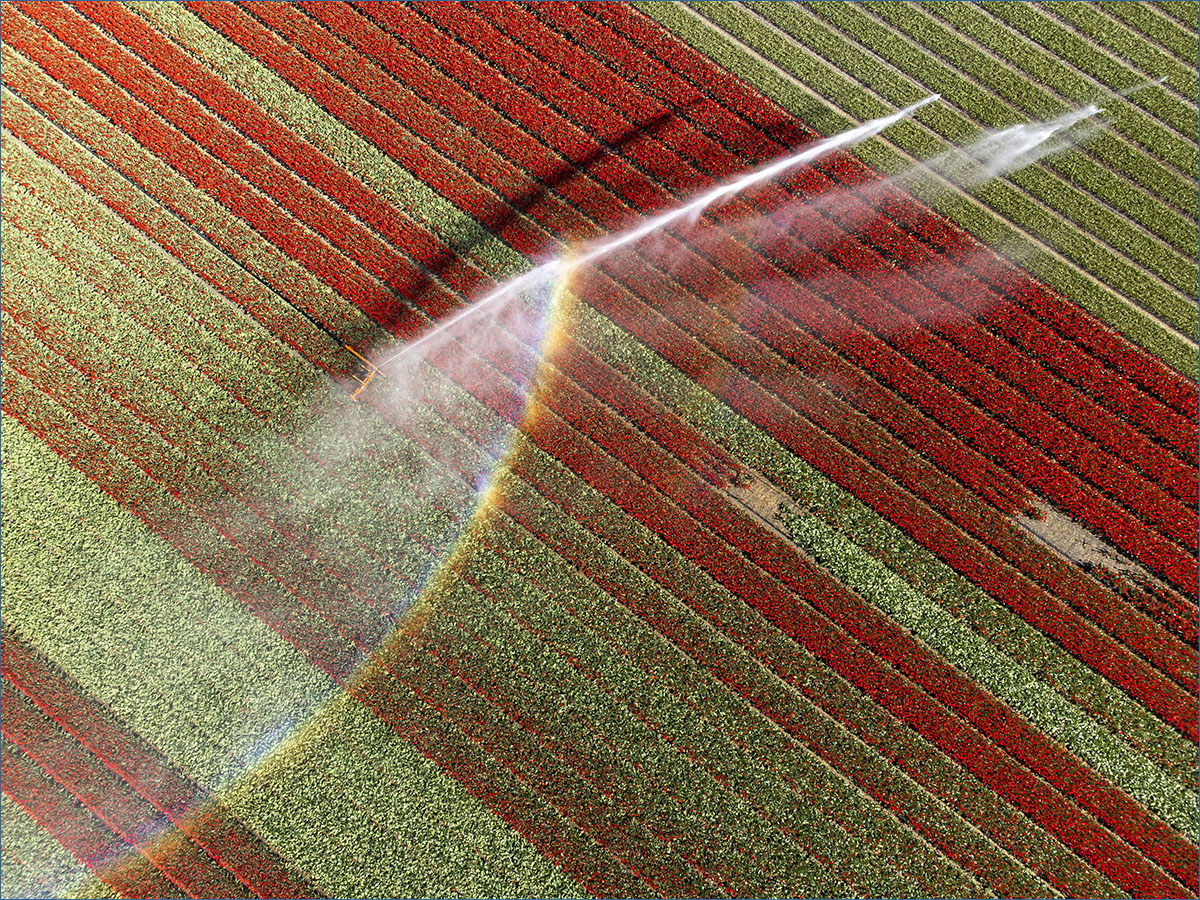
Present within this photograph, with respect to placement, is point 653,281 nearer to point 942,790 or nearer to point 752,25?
point 752,25

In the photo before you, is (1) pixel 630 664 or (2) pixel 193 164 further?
(2) pixel 193 164

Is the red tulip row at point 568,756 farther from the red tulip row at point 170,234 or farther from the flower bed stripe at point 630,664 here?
the red tulip row at point 170,234

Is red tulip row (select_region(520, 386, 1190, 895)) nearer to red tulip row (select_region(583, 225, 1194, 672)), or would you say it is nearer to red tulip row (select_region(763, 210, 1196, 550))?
red tulip row (select_region(583, 225, 1194, 672))

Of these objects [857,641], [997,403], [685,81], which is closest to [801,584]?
[857,641]

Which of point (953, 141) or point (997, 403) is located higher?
point (953, 141)

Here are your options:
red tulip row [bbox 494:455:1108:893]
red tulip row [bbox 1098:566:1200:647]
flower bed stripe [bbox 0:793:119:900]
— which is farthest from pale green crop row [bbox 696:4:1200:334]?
flower bed stripe [bbox 0:793:119:900]

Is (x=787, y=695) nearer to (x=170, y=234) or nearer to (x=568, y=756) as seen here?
(x=568, y=756)

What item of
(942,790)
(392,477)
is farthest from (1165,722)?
(392,477)
